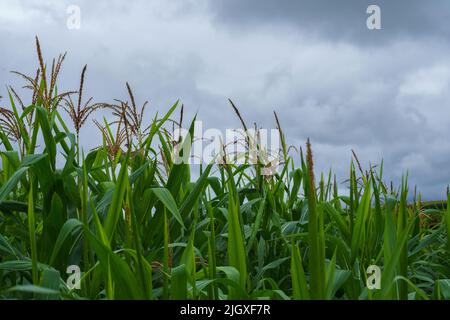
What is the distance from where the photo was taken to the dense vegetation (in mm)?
1522

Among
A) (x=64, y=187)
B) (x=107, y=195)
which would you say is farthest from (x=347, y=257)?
(x=64, y=187)

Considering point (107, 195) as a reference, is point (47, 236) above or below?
below

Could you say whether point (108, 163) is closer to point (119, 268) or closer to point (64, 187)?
point (64, 187)

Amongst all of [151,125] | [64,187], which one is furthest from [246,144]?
[64,187]

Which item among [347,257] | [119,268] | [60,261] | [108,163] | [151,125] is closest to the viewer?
[119,268]

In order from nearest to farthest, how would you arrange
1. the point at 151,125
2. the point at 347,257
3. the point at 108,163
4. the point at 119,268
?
the point at 119,268
the point at 347,257
the point at 151,125
the point at 108,163

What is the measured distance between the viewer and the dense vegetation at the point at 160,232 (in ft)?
4.99

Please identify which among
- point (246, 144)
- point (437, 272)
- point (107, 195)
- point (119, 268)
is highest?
point (246, 144)

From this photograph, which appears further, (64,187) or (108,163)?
(108,163)

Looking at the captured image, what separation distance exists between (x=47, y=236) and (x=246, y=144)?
111 cm

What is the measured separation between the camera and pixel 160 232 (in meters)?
2.32

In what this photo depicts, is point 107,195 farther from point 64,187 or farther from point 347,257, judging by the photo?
point 347,257
